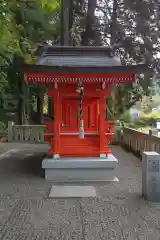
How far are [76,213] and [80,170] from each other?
3.31 meters

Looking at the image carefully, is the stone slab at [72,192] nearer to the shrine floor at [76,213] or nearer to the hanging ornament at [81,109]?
the shrine floor at [76,213]

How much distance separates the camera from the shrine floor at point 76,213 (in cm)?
461

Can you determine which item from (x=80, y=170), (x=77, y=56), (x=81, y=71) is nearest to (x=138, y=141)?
(x=77, y=56)

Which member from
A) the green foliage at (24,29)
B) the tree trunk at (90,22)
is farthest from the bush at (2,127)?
the tree trunk at (90,22)

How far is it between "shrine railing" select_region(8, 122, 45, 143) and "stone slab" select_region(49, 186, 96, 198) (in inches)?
437

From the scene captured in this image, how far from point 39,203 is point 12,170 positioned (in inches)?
164

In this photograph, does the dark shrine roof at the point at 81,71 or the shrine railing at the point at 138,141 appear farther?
the shrine railing at the point at 138,141

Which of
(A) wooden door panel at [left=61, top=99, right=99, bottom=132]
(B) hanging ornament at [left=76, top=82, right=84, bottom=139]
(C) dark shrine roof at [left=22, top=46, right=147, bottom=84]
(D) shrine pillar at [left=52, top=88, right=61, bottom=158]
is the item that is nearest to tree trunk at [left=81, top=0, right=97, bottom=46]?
(C) dark shrine roof at [left=22, top=46, right=147, bottom=84]

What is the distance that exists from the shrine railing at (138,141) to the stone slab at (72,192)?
12.7ft

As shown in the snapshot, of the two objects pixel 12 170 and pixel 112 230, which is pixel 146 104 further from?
pixel 112 230

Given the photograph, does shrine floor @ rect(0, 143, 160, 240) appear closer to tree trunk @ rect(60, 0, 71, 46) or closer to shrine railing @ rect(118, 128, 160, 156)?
shrine railing @ rect(118, 128, 160, 156)

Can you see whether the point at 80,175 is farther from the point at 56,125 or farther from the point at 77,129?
the point at 56,125

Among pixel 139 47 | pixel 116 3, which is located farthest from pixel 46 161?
pixel 116 3

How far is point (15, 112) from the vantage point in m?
22.7
